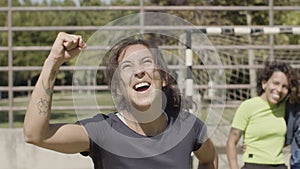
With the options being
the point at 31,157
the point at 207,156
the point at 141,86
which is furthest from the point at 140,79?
the point at 31,157

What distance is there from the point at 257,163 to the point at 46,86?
262cm

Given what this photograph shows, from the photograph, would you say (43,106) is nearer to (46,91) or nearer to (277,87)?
(46,91)

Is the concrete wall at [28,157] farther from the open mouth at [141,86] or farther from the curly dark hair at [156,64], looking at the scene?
the open mouth at [141,86]

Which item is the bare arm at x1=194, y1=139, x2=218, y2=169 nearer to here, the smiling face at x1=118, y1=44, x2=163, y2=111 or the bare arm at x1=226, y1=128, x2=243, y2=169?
the smiling face at x1=118, y1=44, x2=163, y2=111

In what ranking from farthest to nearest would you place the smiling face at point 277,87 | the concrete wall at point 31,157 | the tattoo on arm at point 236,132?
the concrete wall at point 31,157 → the tattoo on arm at point 236,132 → the smiling face at point 277,87

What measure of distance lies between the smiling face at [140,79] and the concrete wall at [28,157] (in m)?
4.74

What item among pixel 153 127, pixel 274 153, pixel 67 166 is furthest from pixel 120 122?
pixel 67 166

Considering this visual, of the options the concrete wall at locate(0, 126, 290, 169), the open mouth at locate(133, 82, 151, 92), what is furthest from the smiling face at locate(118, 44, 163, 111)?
the concrete wall at locate(0, 126, 290, 169)

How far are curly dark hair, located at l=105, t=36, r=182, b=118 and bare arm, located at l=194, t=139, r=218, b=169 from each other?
0.65 feet

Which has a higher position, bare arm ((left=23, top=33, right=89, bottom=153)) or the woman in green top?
bare arm ((left=23, top=33, right=89, bottom=153))

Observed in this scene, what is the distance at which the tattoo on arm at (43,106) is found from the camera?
217 centimetres

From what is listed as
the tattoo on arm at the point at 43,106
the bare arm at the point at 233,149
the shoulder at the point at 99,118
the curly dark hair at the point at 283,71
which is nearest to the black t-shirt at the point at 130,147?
the shoulder at the point at 99,118

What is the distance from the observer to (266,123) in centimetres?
450

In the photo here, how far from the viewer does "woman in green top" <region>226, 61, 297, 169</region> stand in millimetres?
4469
